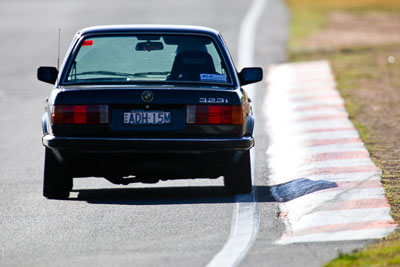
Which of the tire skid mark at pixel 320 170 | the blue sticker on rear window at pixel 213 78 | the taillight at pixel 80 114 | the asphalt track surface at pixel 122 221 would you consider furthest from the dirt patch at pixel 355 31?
the taillight at pixel 80 114

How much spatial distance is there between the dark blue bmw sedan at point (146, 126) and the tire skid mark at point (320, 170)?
78 centimetres

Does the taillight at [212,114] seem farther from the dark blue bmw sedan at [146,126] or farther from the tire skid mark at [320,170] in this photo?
the tire skid mark at [320,170]

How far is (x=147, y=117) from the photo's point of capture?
30.1 feet

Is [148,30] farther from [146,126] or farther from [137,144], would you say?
[137,144]

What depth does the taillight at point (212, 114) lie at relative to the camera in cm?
919

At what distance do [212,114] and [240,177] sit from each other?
76 cm

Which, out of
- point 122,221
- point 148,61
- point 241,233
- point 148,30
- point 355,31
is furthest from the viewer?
point 355,31

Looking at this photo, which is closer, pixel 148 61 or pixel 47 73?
pixel 148 61

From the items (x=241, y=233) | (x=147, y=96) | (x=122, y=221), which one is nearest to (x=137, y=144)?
(x=147, y=96)

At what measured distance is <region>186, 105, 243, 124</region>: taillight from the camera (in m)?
9.19

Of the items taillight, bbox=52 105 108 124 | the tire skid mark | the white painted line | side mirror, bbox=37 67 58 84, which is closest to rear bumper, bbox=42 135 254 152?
taillight, bbox=52 105 108 124

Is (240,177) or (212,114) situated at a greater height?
(212,114)

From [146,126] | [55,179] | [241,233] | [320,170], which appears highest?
[146,126]

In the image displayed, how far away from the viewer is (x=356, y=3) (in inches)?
1484
